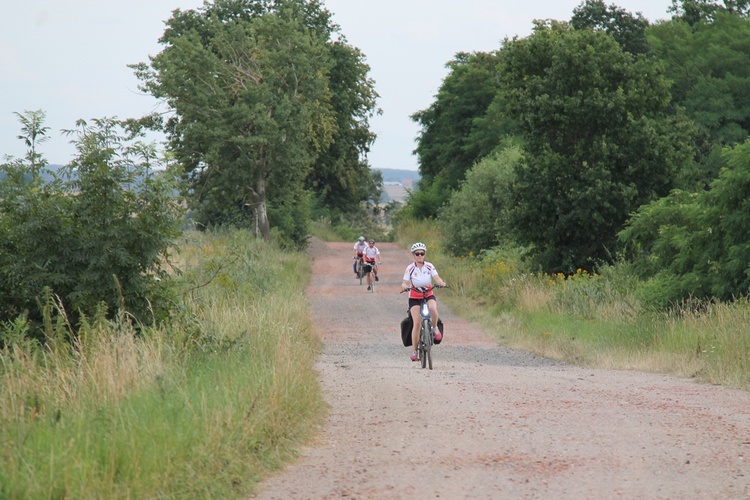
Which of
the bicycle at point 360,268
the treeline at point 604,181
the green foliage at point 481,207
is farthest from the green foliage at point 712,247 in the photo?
the green foliage at point 481,207

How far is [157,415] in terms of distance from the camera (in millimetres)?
7543

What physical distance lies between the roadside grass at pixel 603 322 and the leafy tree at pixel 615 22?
3017 cm

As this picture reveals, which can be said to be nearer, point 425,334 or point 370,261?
point 425,334

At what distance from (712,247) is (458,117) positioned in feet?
154

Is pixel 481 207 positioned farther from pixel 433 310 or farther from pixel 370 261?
pixel 433 310

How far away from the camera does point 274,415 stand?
28.7ft

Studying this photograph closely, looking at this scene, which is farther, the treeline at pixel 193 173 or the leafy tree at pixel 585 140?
the leafy tree at pixel 585 140

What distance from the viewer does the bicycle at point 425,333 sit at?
1602 cm

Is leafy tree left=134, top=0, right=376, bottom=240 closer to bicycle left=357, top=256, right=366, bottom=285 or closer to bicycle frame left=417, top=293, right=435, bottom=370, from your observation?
bicycle left=357, top=256, right=366, bottom=285

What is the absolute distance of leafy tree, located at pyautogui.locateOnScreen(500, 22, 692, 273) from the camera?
28.7 meters

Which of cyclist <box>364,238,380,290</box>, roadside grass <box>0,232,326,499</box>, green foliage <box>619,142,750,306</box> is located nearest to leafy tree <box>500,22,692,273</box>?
green foliage <box>619,142,750,306</box>

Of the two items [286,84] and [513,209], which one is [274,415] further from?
[286,84]

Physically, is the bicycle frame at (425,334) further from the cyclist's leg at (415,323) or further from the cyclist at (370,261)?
the cyclist at (370,261)

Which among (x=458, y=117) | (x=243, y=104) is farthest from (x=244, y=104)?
(x=458, y=117)
